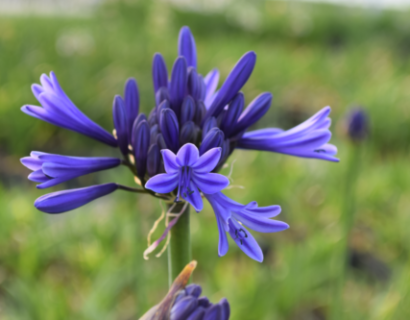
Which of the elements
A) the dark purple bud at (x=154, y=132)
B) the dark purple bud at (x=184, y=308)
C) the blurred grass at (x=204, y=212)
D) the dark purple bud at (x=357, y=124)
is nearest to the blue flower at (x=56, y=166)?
the dark purple bud at (x=154, y=132)

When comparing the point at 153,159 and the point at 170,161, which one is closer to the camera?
the point at 170,161

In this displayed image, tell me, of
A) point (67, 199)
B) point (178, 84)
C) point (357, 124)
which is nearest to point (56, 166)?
point (67, 199)

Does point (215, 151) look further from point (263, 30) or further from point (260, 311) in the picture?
point (263, 30)

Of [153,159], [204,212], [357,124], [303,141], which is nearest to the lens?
[153,159]

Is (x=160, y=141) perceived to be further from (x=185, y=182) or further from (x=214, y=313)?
(x=214, y=313)

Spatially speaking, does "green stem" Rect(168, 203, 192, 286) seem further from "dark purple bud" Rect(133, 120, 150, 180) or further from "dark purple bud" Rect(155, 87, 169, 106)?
"dark purple bud" Rect(155, 87, 169, 106)

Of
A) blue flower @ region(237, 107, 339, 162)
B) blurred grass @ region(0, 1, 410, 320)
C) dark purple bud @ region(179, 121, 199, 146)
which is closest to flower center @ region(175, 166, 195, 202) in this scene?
dark purple bud @ region(179, 121, 199, 146)
